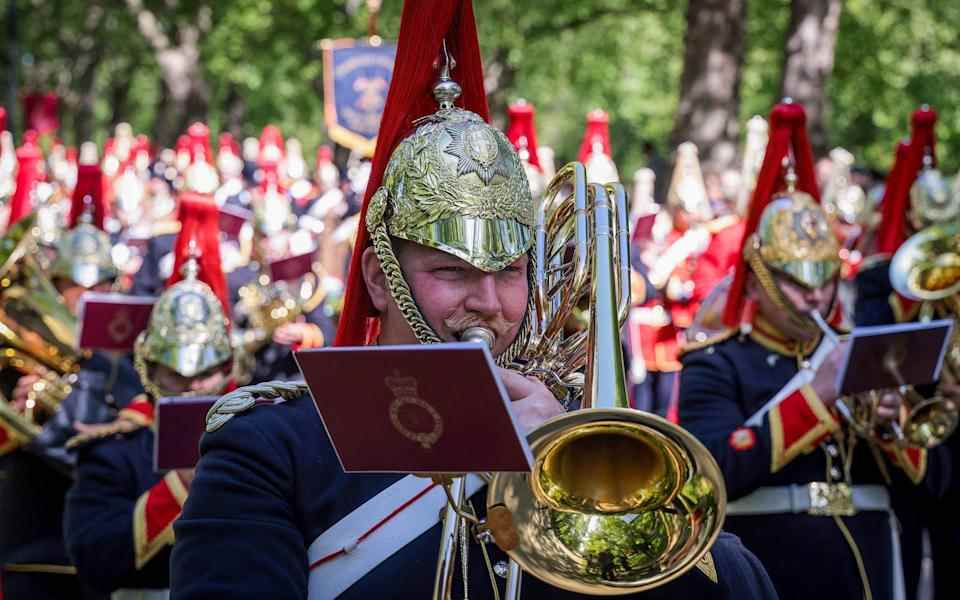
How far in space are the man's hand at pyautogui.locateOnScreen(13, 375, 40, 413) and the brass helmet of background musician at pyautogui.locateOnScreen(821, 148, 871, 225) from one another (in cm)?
749

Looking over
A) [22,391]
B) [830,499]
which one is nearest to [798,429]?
[830,499]

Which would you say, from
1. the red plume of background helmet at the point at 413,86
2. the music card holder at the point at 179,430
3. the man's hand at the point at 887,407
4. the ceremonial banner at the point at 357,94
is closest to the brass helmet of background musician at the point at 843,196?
the ceremonial banner at the point at 357,94

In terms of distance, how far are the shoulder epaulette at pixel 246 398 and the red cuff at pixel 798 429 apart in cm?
282

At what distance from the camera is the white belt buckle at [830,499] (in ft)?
18.5

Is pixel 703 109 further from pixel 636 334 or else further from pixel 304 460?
Answer: pixel 304 460

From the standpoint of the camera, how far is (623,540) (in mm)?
2707

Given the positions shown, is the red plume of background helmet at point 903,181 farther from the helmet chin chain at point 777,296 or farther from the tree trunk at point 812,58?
the tree trunk at point 812,58

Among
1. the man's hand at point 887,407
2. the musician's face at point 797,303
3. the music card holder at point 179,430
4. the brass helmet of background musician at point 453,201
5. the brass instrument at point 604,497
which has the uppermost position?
the brass helmet of background musician at point 453,201

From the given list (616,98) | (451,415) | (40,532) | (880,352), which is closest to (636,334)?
(40,532)

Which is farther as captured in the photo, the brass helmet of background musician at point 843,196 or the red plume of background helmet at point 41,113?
the red plume of background helmet at point 41,113

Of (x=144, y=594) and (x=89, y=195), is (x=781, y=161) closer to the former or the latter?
(x=144, y=594)

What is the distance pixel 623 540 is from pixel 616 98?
1379 inches

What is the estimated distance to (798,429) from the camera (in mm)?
5531

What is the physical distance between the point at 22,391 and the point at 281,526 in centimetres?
559
